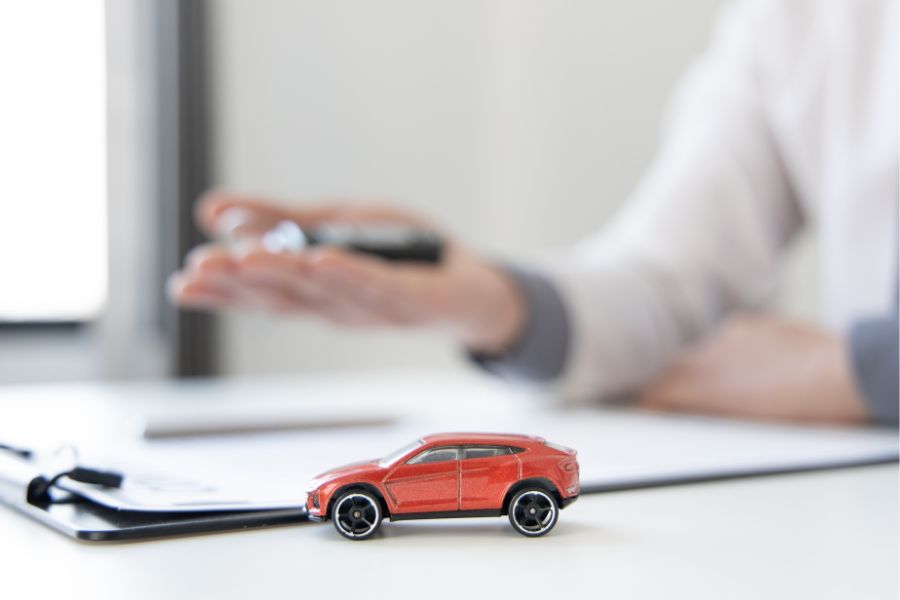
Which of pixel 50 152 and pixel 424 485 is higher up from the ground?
pixel 50 152

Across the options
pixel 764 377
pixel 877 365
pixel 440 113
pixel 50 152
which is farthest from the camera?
pixel 440 113

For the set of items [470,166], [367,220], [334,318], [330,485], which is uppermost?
[470,166]

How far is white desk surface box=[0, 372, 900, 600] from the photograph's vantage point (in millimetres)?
264

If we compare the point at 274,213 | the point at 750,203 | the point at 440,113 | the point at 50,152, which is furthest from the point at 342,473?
the point at 440,113

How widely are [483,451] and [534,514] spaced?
27 millimetres

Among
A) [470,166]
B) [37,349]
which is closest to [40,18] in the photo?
[37,349]

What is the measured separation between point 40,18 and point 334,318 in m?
1.23

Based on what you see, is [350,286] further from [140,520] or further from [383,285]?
[140,520]

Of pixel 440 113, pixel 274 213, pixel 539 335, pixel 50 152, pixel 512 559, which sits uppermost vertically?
pixel 440 113

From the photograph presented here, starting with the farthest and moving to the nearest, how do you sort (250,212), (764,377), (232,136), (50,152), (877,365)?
(232,136)
(50,152)
(250,212)
(764,377)
(877,365)

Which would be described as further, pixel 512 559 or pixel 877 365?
pixel 877 365

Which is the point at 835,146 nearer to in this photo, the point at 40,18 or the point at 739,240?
the point at 739,240

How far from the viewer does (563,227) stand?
6.69 ft

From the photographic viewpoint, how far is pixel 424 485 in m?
0.30
